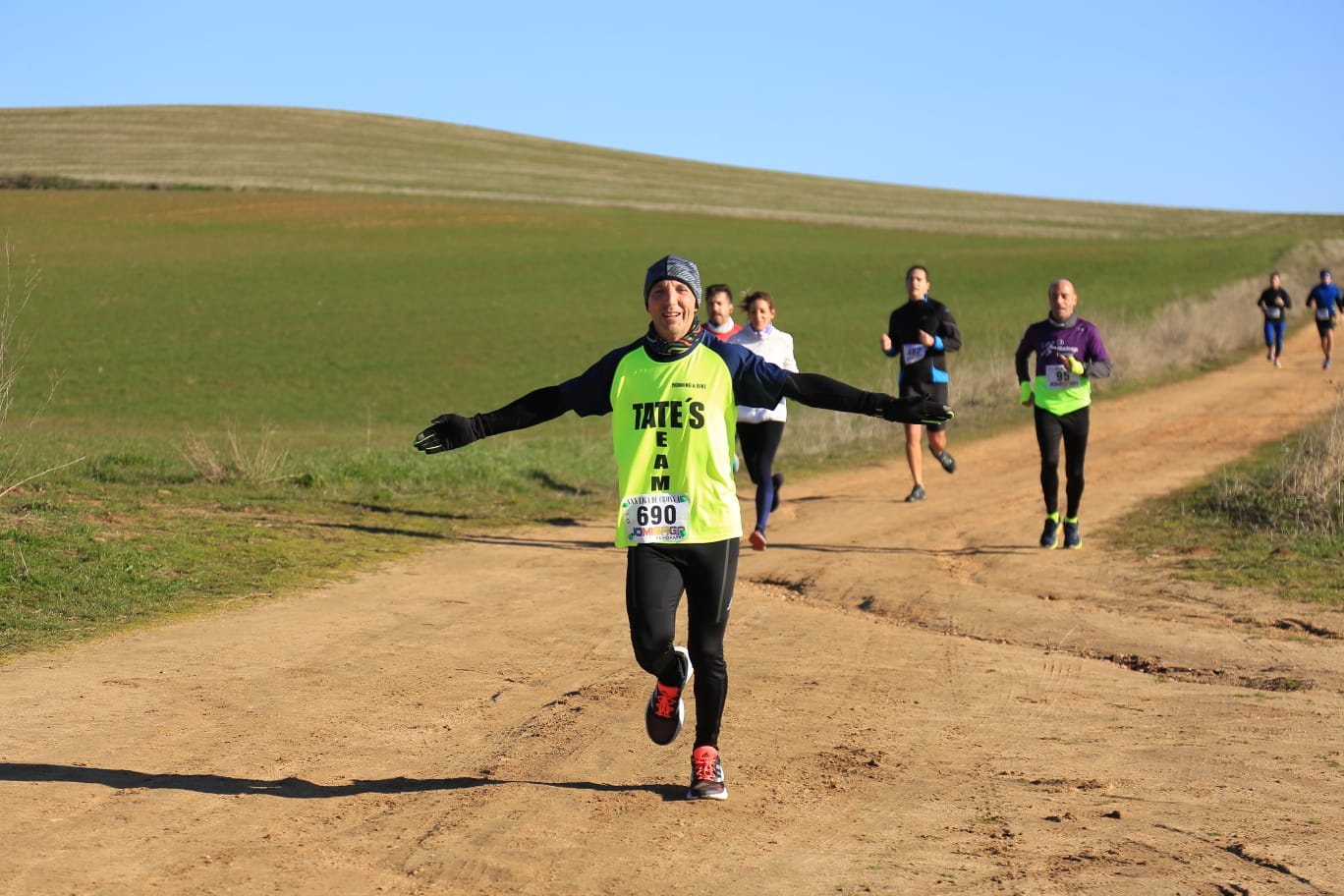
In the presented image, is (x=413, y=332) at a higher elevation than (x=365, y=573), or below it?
higher

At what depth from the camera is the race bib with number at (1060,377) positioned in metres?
11.9

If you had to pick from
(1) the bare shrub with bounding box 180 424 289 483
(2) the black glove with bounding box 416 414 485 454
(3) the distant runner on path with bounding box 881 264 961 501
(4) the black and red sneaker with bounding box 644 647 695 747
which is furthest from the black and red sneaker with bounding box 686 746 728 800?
(1) the bare shrub with bounding box 180 424 289 483

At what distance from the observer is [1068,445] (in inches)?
475

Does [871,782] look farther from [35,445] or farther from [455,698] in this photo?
[35,445]

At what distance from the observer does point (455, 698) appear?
753cm

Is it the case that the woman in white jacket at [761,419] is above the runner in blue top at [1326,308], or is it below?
below

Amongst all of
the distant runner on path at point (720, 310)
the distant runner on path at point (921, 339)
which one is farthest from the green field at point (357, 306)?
the distant runner on path at point (921, 339)

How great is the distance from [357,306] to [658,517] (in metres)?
39.4

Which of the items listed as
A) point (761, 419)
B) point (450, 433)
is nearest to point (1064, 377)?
point (761, 419)

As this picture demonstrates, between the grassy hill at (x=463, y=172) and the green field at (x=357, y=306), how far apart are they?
446 mm

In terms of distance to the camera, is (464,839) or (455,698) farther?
(455,698)

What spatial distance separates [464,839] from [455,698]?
94.1 inches

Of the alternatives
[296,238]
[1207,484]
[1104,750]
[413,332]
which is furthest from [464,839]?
[296,238]

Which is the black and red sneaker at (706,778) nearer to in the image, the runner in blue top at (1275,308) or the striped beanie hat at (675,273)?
the striped beanie hat at (675,273)
